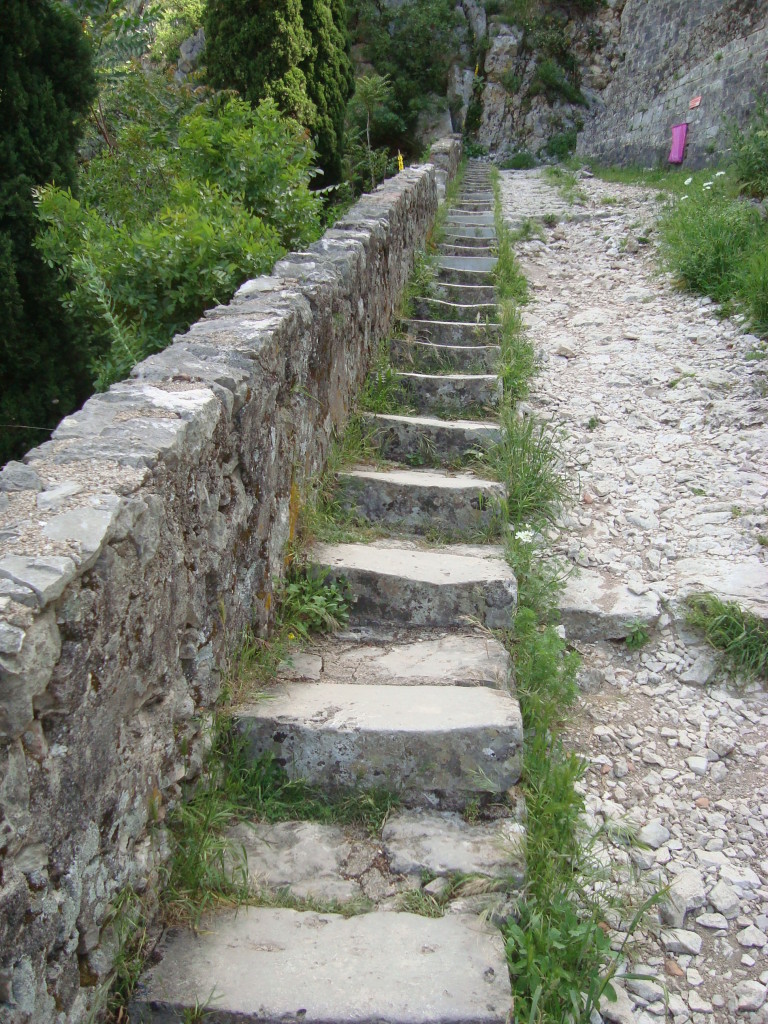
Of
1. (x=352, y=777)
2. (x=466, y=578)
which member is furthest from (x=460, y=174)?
(x=352, y=777)

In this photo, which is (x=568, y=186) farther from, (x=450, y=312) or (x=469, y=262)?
(x=450, y=312)

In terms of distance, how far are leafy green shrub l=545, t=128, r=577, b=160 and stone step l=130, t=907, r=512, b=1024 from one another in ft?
71.0

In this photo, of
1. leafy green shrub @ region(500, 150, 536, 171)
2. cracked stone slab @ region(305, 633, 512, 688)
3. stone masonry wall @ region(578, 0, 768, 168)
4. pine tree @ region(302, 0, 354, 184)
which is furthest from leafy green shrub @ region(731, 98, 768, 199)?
leafy green shrub @ region(500, 150, 536, 171)

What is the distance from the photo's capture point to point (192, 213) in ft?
11.9

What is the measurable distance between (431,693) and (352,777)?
39 centimetres

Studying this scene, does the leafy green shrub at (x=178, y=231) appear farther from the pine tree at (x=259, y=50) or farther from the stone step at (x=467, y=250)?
the pine tree at (x=259, y=50)

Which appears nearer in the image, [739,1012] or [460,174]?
[739,1012]

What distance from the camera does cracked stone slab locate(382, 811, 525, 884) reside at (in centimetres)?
210

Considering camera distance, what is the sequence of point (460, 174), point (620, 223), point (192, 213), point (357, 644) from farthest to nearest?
point (460, 174) → point (620, 223) → point (192, 213) → point (357, 644)

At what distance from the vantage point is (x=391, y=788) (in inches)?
91.7

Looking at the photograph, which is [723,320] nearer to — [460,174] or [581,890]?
[581,890]

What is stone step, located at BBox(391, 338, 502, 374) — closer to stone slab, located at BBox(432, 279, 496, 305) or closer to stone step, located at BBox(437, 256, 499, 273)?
stone slab, located at BBox(432, 279, 496, 305)

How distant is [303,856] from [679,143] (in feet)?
42.5

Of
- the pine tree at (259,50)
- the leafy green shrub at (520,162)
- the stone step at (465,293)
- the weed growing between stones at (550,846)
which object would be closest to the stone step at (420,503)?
the weed growing between stones at (550,846)
